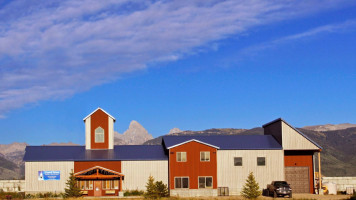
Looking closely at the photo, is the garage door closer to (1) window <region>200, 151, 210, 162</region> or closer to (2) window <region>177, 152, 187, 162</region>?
(1) window <region>200, 151, 210, 162</region>

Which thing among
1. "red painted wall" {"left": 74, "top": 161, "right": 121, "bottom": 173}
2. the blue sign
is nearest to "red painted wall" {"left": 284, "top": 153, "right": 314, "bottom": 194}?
"red painted wall" {"left": 74, "top": 161, "right": 121, "bottom": 173}

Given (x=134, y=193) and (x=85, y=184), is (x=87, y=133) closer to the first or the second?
(x=85, y=184)

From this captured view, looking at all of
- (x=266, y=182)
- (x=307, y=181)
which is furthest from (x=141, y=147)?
(x=307, y=181)

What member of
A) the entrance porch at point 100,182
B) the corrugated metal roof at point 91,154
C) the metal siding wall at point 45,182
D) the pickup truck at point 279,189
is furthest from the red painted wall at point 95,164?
the pickup truck at point 279,189

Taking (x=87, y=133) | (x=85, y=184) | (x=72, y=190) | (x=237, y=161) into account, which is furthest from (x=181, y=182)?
(x=87, y=133)

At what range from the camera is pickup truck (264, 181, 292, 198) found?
56.0 m

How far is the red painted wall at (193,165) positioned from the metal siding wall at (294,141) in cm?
870

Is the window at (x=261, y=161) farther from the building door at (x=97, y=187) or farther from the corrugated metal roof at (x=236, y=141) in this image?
the building door at (x=97, y=187)

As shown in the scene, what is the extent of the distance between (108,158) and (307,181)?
78.0 feet

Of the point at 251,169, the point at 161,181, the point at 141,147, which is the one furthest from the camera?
the point at 141,147

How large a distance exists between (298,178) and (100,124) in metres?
25.2

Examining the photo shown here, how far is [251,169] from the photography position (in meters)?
60.4

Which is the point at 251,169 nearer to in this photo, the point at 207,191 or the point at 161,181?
the point at 207,191

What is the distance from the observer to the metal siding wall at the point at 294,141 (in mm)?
60719
